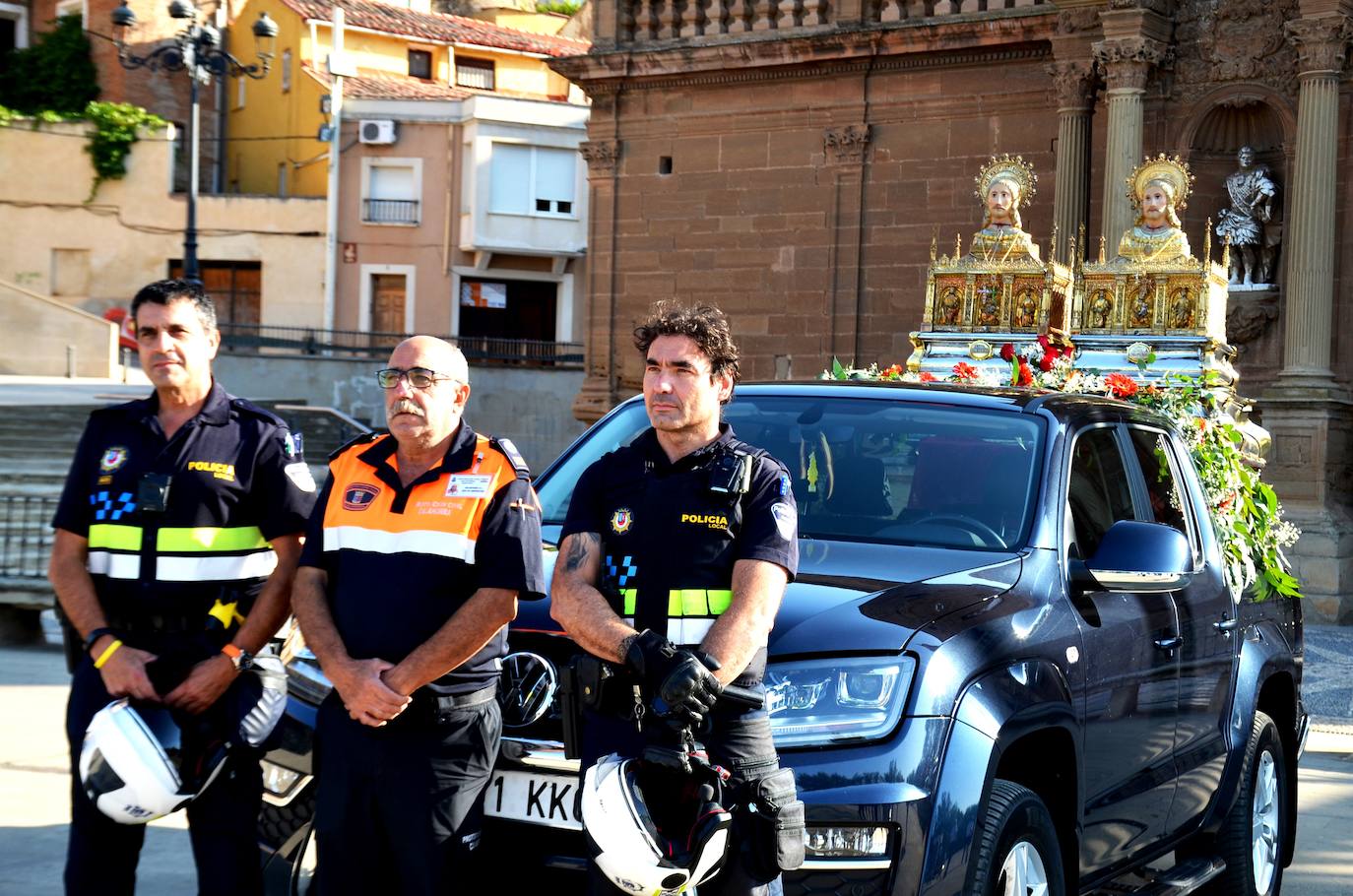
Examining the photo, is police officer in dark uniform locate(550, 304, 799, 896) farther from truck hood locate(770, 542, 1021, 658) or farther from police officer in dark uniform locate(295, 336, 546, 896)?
truck hood locate(770, 542, 1021, 658)

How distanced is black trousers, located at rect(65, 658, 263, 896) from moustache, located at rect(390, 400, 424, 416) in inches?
36.5

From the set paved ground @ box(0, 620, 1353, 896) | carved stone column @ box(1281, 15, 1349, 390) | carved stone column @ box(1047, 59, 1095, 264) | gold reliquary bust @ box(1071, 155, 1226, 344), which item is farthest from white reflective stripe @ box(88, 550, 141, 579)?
carved stone column @ box(1047, 59, 1095, 264)

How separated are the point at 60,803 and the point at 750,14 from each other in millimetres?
17019

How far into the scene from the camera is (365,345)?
44.7 meters

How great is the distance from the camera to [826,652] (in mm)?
4148

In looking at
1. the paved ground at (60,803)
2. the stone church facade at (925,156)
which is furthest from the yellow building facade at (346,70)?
the paved ground at (60,803)

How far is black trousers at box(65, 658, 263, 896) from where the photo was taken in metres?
4.27

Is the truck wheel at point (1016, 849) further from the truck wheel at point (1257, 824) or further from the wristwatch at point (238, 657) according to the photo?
the wristwatch at point (238, 657)

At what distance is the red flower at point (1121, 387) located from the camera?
7.44m

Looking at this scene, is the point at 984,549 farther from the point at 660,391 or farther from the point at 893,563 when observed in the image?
the point at 660,391

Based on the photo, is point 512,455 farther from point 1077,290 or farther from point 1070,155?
point 1070,155

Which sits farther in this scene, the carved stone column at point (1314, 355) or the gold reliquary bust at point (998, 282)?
the carved stone column at point (1314, 355)

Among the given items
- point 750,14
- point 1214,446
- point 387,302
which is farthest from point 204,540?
point 387,302

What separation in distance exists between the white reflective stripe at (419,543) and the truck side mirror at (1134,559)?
181 cm
